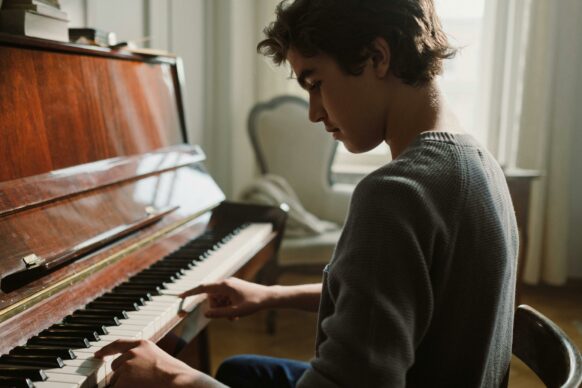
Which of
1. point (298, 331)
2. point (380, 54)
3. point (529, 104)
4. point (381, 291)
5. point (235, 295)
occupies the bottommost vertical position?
point (298, 331)

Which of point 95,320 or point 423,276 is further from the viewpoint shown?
point 95,320

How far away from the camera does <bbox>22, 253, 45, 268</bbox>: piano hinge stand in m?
1.18

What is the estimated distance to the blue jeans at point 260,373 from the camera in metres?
1.34

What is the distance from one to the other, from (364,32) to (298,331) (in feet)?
8.72

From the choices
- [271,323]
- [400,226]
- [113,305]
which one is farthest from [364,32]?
[271,323]

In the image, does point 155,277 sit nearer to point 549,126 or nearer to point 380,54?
point 380,54

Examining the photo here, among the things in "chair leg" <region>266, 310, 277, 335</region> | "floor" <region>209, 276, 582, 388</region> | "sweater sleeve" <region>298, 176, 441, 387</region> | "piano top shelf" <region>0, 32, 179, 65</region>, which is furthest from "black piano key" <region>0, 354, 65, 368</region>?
"chair leg" <region>266, 310, 277, 335</region>

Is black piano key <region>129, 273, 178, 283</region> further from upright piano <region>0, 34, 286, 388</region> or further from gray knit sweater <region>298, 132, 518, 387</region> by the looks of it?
gray knit sweater <region>298, 132, 518, 387</region>

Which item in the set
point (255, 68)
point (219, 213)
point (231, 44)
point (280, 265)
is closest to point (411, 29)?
point (219, 213)

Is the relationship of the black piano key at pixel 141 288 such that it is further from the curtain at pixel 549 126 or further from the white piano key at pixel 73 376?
the curtain at pixel 549 126

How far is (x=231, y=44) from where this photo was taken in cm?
392

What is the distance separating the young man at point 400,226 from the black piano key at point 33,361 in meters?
0.08

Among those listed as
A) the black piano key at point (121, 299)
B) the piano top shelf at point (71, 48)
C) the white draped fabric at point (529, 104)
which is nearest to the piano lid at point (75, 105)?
the piano top shelf at point (71, 48)

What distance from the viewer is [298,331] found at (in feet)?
10.9
